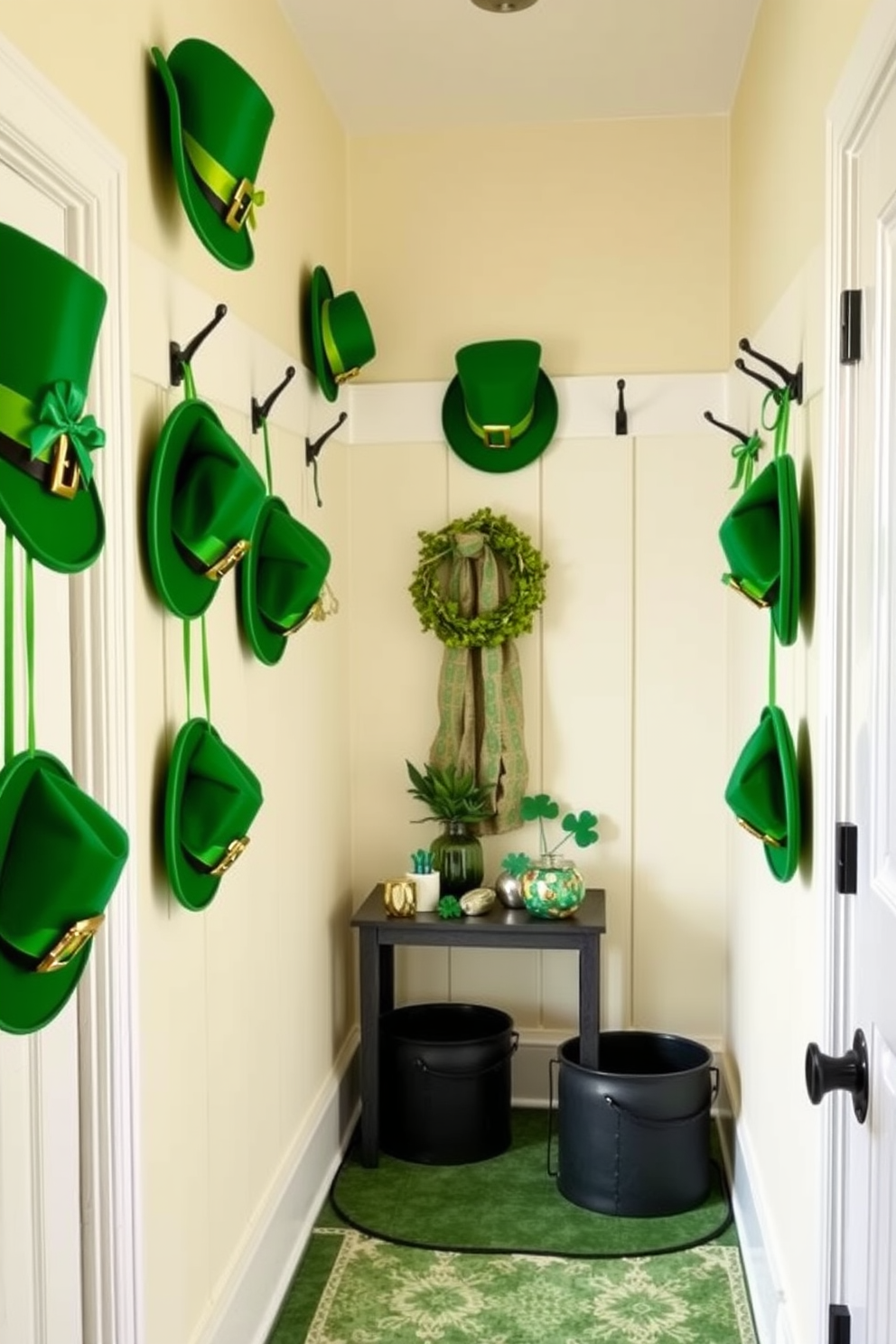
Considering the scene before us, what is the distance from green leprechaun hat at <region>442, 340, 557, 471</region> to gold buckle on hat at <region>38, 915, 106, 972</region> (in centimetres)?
194

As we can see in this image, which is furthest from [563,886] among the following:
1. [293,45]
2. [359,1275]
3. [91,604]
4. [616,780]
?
[293,45]

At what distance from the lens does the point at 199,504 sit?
1860 mm

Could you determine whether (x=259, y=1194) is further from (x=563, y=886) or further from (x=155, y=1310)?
(x=563, y=886)

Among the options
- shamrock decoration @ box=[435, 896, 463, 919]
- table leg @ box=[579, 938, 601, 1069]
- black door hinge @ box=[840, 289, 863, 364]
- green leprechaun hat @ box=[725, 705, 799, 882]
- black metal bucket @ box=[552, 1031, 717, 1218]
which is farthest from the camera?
shamrock decoration @ box=[435, 896, 463, 919]

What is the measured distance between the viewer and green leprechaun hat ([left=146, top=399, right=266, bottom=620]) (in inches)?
71.1

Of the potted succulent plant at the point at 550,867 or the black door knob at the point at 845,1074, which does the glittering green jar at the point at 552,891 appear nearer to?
the potted succulent plant at the point at 550,867

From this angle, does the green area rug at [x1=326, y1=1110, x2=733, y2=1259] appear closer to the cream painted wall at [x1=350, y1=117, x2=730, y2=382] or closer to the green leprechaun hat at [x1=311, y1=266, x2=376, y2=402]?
the green leprechaun hat at [x1=311, y1=266, x2=376, y2=402]

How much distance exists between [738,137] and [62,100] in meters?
1.88

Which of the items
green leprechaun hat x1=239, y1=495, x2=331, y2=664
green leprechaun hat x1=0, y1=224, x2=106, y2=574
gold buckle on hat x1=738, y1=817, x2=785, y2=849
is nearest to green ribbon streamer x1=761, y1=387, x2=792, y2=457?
gold buckle on hat x1=738, y1=817, x2=785, y2=849

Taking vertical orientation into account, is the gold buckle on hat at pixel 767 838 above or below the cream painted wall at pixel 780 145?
below

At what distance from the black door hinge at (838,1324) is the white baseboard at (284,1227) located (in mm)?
923

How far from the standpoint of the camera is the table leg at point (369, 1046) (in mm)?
2947

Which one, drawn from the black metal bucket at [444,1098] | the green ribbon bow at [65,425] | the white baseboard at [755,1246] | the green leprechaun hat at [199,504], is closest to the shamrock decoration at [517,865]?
the black metal bucket at [444,1098]

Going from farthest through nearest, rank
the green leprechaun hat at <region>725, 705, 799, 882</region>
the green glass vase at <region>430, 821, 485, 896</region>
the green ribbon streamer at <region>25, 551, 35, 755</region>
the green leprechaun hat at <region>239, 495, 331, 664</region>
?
1. the green glass vase at <region>430, 821, 485, 896</region>
2. the green leprechaun hat at <region>239, 495, 331, 664</region>
3. the green leprechaun hat at <region>725, 705, 799, 882</region>
4. the green ribbon streamer at <region>25, 551, 35, 755</region>
